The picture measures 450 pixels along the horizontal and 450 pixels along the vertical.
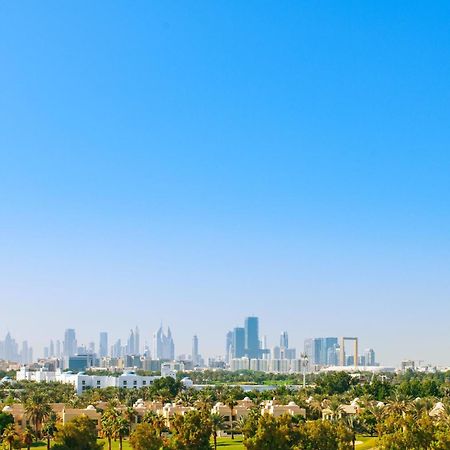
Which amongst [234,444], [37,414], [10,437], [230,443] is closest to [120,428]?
[10,437]

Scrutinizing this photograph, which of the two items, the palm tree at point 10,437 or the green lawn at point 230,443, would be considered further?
the green lawn at point 230,443

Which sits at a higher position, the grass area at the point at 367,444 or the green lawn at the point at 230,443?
the grass area at the point at 367,444

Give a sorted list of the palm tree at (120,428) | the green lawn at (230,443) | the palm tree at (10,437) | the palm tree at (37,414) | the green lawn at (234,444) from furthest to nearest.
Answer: the green lawn at (230,443), the palm tree at (37,414), the green lawn at (234,444), the palm tree at (120,428), the palm tree at (10,437)

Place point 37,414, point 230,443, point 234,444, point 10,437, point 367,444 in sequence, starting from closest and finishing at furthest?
point 10,437
point 367,444
point 37,414
point 234,444
point 230,443

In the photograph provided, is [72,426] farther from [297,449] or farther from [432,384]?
[432,384]

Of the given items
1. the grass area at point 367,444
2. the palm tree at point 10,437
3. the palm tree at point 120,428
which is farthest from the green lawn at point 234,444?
the palm tree at point 10,437

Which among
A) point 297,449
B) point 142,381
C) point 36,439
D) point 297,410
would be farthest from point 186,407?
point 142,381

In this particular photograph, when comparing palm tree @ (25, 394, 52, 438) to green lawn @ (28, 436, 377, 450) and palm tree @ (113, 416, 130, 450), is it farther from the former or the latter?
palm tree @ (113, 416, 130, 450)

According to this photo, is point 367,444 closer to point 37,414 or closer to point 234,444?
point 234,444

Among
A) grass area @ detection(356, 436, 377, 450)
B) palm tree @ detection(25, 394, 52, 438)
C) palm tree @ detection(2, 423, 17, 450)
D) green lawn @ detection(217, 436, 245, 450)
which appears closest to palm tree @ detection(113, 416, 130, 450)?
palm tree @ detection(2, 423, 17, 450)

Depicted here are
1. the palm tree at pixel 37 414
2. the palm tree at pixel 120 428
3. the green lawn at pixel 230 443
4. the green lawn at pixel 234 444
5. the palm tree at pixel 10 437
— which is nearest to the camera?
the palm tree at pixel 10 437

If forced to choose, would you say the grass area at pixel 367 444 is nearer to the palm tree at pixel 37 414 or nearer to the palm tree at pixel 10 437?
the palm tree at pixel 37 414
